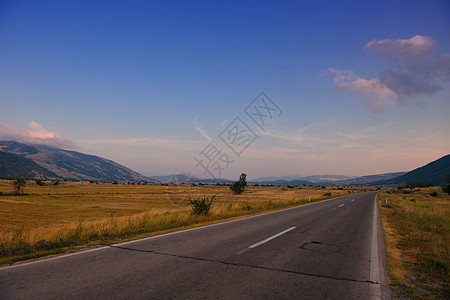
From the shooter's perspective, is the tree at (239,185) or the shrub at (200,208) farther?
the tree at (239,185)

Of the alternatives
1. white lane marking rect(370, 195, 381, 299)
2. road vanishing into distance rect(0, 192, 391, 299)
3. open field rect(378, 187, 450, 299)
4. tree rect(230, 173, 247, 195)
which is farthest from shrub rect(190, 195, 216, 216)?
tree rect(230, 173, 247, 195)

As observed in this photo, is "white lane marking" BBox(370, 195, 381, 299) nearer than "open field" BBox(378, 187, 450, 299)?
Yes

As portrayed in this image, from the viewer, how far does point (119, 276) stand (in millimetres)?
5023

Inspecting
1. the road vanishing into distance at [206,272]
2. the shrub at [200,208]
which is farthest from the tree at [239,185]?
the road vanishing into distance at [206,272]

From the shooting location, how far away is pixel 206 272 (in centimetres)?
539

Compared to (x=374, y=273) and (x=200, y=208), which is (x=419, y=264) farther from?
(x=200, y=208)

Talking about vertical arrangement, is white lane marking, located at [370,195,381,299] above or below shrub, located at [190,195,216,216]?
below

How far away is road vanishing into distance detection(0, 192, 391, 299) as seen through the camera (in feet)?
14.3

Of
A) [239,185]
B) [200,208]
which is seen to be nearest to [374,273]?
[200,208]

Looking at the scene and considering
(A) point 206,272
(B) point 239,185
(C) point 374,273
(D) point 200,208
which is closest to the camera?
(A) point 206,272

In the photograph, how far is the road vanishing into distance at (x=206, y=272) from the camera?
4371 mm

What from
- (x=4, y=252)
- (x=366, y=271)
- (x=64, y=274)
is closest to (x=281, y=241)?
(x=366, y=271)

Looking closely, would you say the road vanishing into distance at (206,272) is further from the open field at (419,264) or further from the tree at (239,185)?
the tree at (239,185)

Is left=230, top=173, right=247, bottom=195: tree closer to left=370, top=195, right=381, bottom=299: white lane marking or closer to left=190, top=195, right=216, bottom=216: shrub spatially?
left=190, top=195, right=216, bottom=216: shrub
